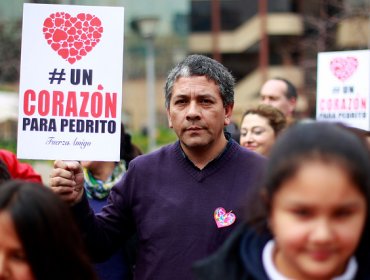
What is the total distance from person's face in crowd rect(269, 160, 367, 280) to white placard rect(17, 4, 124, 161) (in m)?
1.87

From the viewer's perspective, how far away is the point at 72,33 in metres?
4.03

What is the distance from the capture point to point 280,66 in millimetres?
30266

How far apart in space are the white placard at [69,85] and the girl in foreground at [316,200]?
173 centimetres

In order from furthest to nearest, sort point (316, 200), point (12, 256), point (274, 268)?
point (12, 256)
point (274, 268)
point (316, 200)

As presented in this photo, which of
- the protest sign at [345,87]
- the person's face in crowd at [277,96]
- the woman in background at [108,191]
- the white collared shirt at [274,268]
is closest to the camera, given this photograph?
the white collared shirt at [274,268]

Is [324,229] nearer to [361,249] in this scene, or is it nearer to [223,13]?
[361,249]

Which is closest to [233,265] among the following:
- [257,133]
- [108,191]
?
[108,191]

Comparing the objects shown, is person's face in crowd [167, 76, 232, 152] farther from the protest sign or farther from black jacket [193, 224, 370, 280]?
the protest sign

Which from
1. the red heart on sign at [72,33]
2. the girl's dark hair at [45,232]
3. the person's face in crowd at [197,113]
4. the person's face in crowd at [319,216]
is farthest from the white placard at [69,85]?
the person's face in crowd at [319,216]

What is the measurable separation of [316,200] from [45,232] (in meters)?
0.90

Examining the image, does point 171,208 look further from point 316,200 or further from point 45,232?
point 316,200

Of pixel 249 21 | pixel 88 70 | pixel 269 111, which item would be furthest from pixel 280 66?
pixel 88 70

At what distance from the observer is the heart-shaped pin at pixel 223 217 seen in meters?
3.47

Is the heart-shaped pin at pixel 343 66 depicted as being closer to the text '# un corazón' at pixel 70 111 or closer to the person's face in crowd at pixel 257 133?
the person's face in crowd at pixel 257 133
